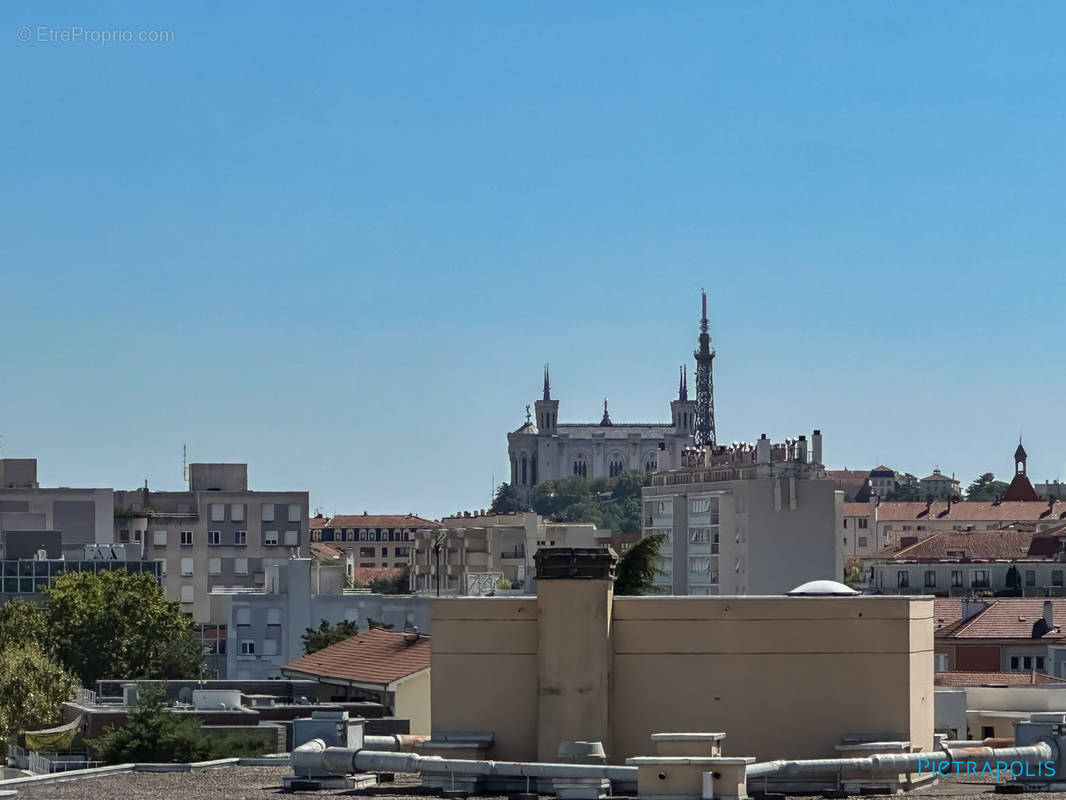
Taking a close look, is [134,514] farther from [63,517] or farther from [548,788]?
[548,788]

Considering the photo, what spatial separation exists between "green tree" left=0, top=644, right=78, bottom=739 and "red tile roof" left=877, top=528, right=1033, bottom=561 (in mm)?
92239

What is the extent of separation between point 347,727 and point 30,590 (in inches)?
2901

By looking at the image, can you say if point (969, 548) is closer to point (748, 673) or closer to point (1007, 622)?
point (1007, 622)

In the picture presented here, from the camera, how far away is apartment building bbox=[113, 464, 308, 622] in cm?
12762

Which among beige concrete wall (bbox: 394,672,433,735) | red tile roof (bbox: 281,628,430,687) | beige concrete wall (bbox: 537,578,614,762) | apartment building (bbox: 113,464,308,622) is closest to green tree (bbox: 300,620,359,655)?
red tile roof (bbox: 281,628,430,687)

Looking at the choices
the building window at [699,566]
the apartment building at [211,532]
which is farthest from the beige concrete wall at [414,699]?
the building window at [699,566]

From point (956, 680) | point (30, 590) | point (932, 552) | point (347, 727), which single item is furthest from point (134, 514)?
point (347, 727)

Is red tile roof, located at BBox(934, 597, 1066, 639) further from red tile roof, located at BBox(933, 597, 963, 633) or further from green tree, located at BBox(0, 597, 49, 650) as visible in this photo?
green tree, located at BBox(0, 597, 49, 650)

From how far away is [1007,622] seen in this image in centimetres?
9131

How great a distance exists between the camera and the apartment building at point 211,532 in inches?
5025

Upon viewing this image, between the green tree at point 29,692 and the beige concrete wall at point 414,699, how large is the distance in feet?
37.5

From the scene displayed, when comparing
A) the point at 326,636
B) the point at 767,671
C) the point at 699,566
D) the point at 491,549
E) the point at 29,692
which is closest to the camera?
the point at 767,671

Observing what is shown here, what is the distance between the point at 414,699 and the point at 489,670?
72.8ft

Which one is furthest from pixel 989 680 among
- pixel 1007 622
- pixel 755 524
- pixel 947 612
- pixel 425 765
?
pixel 755 524
